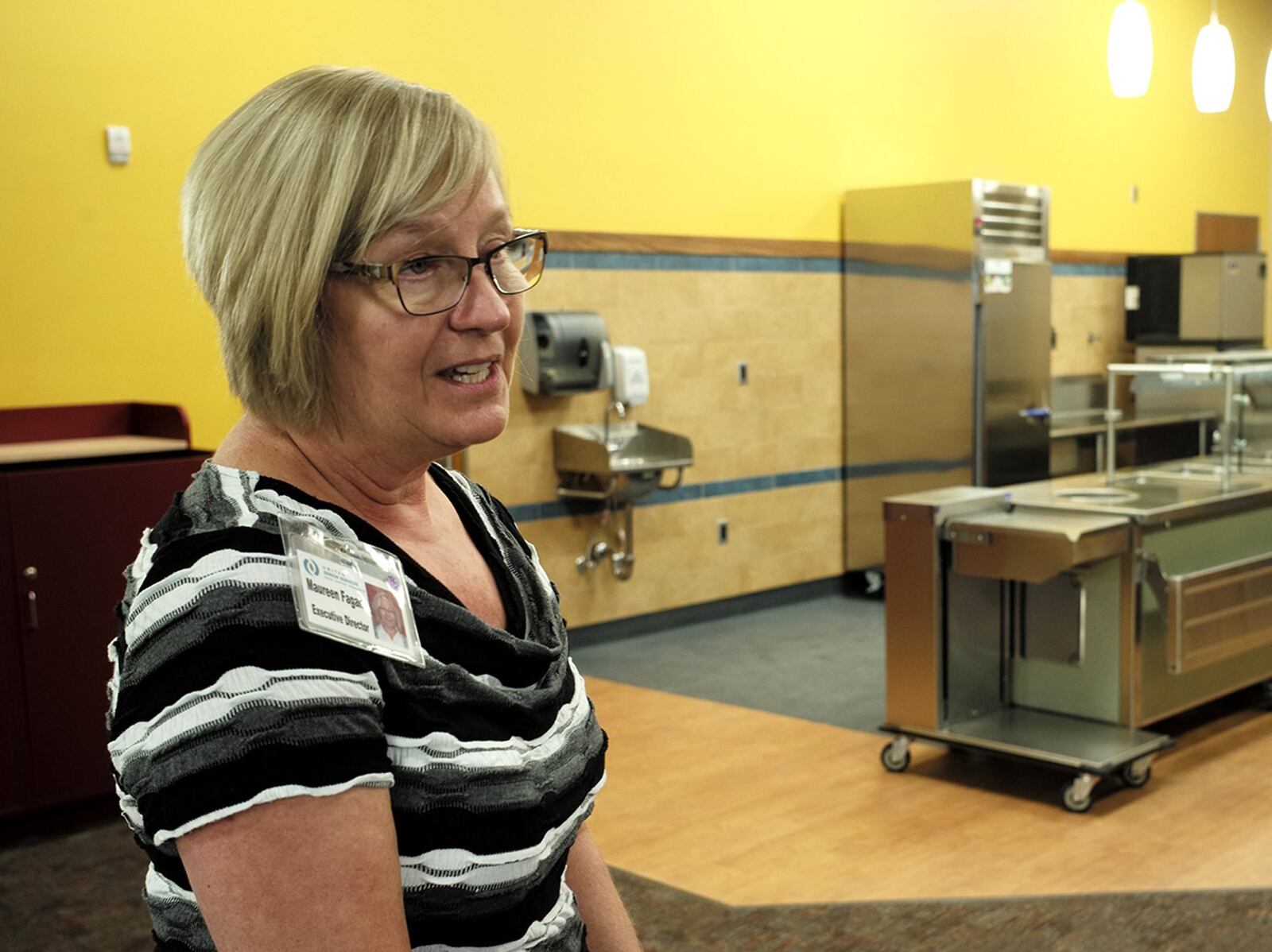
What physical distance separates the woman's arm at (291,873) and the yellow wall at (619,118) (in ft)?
4.75

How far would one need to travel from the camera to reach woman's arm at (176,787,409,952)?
3.16 feet

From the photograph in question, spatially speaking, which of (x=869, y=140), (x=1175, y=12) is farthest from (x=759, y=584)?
(x=1175, y=12)

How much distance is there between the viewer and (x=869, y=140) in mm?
7965

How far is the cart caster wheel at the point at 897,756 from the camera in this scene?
4637 mm

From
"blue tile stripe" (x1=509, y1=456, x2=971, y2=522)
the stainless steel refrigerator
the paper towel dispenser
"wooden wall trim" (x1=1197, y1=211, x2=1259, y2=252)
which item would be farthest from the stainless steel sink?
"wooden wall trim" (x1=1197, y1=211, x2=1259, y2=252)

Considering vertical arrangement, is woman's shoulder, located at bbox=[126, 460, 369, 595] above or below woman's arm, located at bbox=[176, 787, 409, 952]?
above

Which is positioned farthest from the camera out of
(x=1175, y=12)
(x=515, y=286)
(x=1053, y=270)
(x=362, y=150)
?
(x=1175, y=12)

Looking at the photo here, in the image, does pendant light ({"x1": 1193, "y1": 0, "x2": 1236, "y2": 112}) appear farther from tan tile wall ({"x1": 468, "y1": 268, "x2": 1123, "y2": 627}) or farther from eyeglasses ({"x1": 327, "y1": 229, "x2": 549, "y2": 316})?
eyeglasses ({"x1": 327, "y1": 229, "x2": 549, "y2": 316})

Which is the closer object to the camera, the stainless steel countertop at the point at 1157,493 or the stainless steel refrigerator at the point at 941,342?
the stainless steel countertop at the point at 1157,493

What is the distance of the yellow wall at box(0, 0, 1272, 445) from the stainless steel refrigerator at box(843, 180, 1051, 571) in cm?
44

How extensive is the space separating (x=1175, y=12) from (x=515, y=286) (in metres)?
10.3

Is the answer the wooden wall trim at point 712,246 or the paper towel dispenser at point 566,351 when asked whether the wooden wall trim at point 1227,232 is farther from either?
the paper towel dispenser at point 566,351

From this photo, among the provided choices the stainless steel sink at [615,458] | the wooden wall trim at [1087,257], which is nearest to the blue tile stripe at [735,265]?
the stainless steel sink at [615,458]

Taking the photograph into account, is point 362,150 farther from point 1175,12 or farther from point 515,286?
point 1175,12
